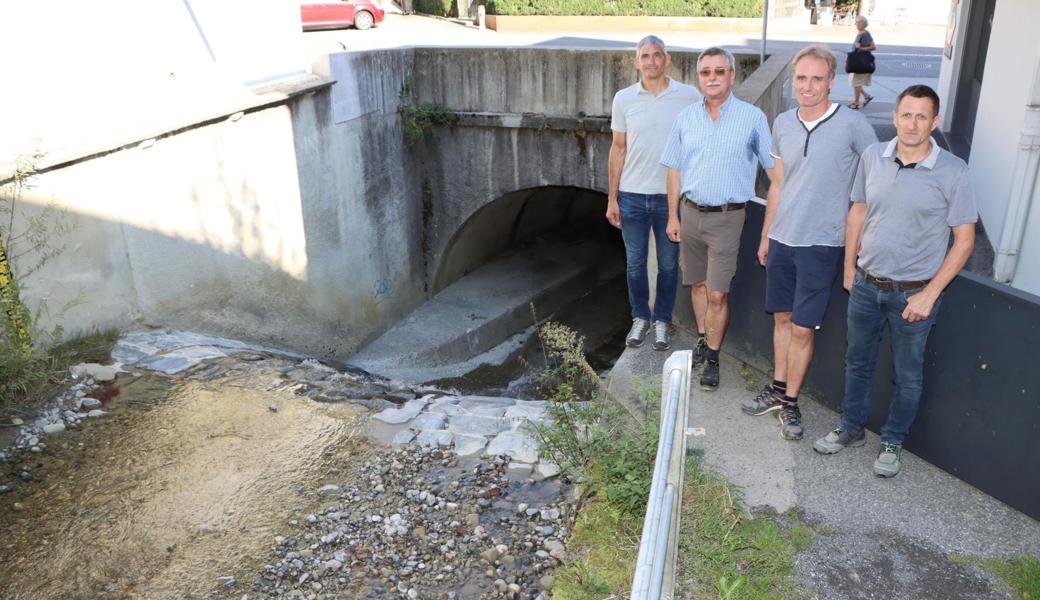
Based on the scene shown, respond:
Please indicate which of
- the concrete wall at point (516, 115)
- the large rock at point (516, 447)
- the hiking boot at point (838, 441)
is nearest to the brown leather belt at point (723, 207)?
the hiking boot at point (838, 441)

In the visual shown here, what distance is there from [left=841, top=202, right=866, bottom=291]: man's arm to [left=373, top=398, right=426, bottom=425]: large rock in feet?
10.6

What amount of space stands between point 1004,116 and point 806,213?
3.14 metres

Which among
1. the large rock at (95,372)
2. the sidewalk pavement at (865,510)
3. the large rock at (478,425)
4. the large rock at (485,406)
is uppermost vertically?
the sidewalk pavement at (865,510)

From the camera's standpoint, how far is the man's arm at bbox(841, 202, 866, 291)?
14.4 ft

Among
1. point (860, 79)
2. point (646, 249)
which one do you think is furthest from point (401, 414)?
point (860, 79)

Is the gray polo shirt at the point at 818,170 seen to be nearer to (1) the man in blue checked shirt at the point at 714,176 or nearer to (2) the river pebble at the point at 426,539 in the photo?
(1) the man in blue checked shirt at the point at 714,176

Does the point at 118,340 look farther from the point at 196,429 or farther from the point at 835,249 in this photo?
the point at 835,249

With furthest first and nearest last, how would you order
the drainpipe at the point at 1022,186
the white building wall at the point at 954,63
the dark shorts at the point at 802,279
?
1. the white building wall at the point at 954,63
2. the drainpipe at the point at 1022,186
3. the dark shorts at the point at 802,279

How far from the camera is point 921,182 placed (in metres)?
4.04

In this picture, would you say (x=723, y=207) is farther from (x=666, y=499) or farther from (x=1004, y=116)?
(x=1004, y=116)

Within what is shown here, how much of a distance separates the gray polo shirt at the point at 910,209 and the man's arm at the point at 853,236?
0.09 metres

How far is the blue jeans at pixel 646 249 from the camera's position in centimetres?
594

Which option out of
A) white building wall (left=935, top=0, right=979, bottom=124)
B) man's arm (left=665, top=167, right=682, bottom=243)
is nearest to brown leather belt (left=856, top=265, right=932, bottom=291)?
man's arm (left=665, top=167, right=682, bottom=243)

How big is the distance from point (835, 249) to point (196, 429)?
14.3ft
